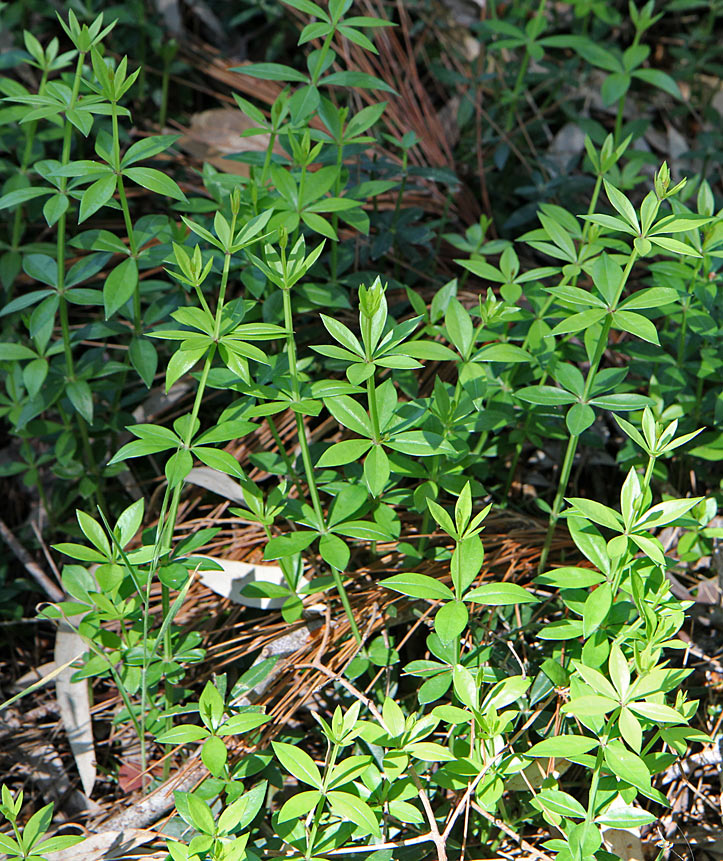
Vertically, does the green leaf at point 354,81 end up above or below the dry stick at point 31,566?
above

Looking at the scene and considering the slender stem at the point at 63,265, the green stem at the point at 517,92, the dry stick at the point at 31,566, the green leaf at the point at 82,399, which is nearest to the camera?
the slender stem at the point at 63,265

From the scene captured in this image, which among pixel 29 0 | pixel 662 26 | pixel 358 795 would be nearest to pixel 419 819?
pixel 358 795

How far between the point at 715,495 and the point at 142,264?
1.56m

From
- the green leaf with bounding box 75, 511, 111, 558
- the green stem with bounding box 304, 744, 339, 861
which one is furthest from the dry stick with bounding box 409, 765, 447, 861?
the green leaf with bounding box 75, 511, 111, 558

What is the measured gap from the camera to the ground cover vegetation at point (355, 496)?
59.3 inches

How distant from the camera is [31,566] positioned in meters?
2.25

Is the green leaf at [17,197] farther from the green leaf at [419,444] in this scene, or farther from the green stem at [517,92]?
the green stem at [517,92]

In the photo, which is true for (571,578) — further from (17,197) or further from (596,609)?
(17,197)

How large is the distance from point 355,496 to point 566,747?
64 centimetres

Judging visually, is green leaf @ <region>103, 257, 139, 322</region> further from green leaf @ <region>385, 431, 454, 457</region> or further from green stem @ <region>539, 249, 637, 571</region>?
green stem @ <region>539, 249, 637, 571</region>

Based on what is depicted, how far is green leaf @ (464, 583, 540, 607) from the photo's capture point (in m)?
1.48

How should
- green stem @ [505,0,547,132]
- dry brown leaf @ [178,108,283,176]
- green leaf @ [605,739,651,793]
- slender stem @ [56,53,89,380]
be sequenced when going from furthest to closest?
dry brown leaf @ [178,108,283,176]
green stem @ [505,0,547,132]
slender stem @ [56,53,89,380]
green leaf @ [605,739,651,793]

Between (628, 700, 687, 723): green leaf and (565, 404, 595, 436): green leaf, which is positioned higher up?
(565, 404, 595, 436): green leaf

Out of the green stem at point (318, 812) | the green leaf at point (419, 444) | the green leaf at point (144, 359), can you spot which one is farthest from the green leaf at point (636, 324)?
the green leaf at point (144, 359)
